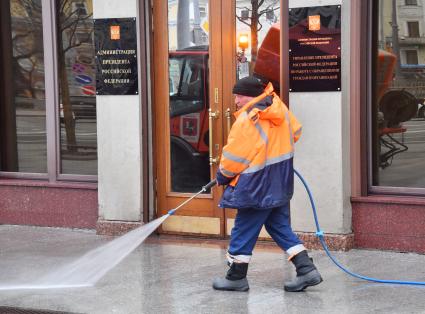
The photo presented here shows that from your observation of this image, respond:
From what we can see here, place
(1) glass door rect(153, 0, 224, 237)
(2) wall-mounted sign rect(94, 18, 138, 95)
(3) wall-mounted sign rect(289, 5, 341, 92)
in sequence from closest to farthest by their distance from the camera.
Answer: (3) wall-mounted sign rect(289, 5, 341, 92), (1) glass door rect(153, 0, 224, 237), (2) wall-mounted sign rect(94, 18, 138, 95)

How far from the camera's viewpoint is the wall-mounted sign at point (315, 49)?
780cm

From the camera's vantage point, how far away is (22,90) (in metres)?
9.84

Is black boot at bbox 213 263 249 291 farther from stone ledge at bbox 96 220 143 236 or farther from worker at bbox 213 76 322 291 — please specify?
stone ledge at bbox 96 220 143 236

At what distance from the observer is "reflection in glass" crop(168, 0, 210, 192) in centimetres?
859

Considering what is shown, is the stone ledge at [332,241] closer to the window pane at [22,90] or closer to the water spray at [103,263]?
the water spray at [103,263]

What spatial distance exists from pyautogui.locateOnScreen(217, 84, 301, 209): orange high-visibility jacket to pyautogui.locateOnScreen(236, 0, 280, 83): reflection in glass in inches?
74.0

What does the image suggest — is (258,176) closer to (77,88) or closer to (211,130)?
Answer: (211,130)

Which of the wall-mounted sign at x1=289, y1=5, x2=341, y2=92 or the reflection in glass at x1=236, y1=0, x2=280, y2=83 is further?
the reflection in glass at x1=236, y1=0, x2=280, y2=83

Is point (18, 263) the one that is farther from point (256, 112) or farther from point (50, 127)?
point (256, 112)

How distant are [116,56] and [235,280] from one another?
3.30m

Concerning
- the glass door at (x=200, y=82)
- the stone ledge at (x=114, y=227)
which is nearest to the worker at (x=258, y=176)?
the glass door at (x=200, y=82)

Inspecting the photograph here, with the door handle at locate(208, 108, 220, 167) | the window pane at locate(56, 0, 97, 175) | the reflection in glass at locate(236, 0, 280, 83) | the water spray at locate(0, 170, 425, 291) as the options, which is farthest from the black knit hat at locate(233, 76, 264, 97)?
the window pane at locate(56, 0, 97, 175)

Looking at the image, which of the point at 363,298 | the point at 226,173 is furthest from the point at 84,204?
the point at 363,298

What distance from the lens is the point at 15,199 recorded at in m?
9.64
